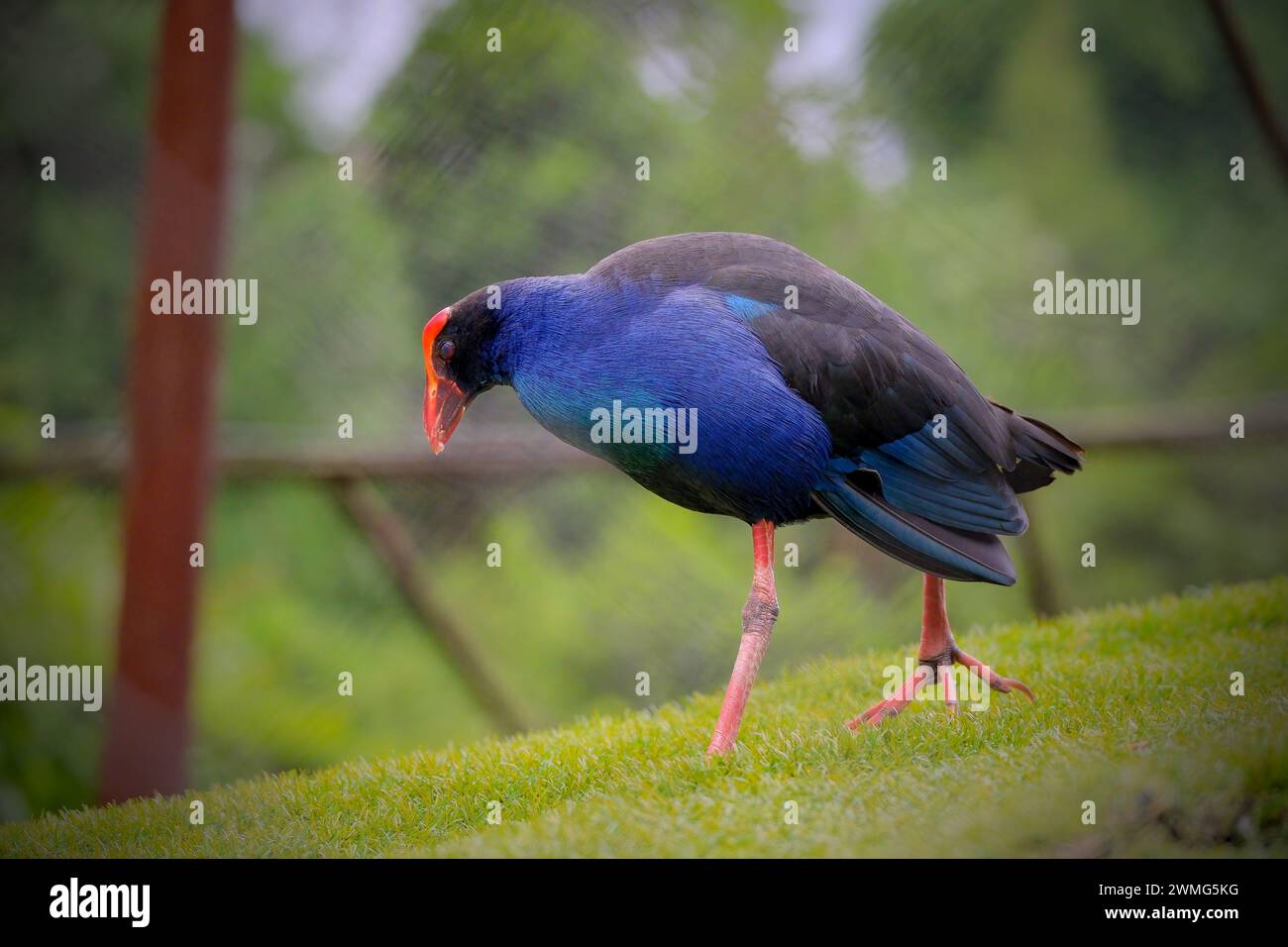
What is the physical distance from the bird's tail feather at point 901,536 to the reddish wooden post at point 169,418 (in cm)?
303

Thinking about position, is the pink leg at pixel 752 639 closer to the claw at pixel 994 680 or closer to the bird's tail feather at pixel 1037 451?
the claw at pixel 994 680

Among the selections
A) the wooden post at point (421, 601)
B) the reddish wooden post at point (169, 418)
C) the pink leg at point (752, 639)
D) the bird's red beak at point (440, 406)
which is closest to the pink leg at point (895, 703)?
the pink leg at point (752, 639)

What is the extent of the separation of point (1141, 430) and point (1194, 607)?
178 cm

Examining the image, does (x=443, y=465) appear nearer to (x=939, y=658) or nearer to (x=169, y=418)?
(x=169, y=418)

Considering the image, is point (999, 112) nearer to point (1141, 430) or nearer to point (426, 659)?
point (1141, 430)

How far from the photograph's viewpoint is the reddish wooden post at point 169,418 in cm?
545

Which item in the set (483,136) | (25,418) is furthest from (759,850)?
(25,418)

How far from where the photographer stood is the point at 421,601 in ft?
21.1

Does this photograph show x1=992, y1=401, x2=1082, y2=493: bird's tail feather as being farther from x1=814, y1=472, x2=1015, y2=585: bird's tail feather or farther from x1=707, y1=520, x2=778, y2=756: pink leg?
x1=707, y1=520, x2=778, y2=756: pink leg

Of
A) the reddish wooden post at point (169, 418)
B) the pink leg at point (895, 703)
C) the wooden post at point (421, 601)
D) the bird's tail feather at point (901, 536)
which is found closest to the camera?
the bird's tail feather at point (901, 536)

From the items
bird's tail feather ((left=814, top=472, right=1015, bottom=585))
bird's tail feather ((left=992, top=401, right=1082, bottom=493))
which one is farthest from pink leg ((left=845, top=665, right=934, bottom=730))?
bird's tail feather ((left=992, top=401, right=1082, bottom=493))

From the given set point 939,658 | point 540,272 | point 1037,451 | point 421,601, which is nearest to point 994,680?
point 939,658

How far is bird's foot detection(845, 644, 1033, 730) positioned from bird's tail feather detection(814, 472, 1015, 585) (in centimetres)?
53

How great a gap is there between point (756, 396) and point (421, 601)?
327 centimetres
